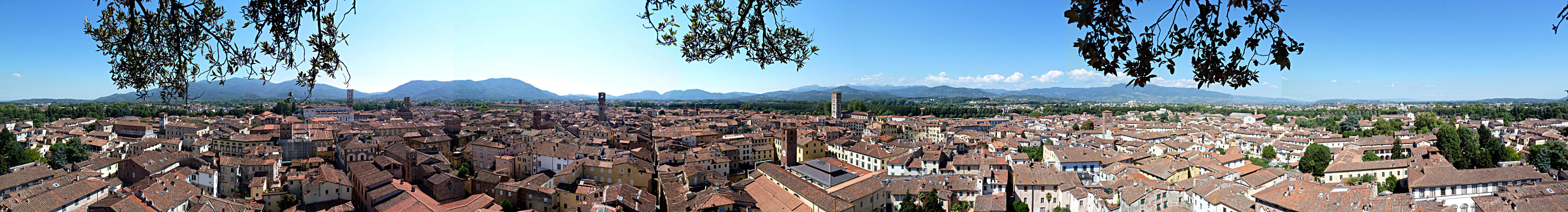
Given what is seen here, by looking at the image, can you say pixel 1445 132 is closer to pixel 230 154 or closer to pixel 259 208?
pixel 259 208

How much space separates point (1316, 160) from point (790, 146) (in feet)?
66.7

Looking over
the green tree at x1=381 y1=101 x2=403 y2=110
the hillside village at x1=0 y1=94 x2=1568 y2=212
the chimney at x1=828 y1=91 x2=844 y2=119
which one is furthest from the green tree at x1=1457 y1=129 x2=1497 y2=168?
the green tree at x1=381 y1=101 x2=403 y2=110

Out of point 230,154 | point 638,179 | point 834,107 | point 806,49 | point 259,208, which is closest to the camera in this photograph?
point 806,49

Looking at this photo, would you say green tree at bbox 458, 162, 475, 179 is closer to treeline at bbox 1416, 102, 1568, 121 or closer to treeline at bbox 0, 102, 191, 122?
treeline at bbox 0, 102, 191, 122

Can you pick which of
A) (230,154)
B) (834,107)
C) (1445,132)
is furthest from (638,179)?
(834,107)

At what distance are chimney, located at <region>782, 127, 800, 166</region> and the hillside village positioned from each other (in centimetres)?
7

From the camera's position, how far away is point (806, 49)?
3.07m

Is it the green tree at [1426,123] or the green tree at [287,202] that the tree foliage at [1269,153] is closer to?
the green tree at [1426,123]

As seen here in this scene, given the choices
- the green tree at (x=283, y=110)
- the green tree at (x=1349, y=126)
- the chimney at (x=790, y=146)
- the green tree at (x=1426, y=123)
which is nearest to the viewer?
the chimney at (x=790, y=146)

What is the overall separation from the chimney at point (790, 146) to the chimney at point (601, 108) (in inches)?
1116

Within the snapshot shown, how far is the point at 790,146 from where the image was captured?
2677cm

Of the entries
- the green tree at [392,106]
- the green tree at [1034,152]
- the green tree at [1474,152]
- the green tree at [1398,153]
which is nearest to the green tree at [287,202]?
the green tree at [1034,152]

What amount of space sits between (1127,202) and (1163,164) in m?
7.79

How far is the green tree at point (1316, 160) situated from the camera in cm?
2356
